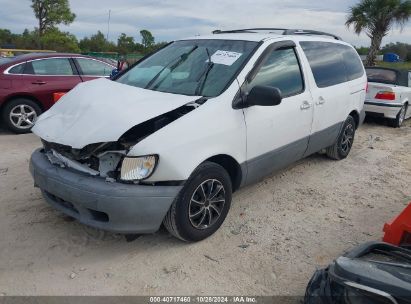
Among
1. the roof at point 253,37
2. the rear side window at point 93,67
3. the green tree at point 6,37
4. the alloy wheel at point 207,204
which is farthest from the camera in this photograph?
the green tree at point 6,37

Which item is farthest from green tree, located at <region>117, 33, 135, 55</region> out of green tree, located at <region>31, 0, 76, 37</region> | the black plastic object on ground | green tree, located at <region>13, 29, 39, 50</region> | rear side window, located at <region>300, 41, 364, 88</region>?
the black plastic object on ground

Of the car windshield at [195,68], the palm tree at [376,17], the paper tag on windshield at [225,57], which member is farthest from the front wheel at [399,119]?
the palm tree at [376,17]

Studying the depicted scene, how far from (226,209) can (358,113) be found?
3375 millimetres

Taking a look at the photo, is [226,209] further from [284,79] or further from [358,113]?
[358,113]

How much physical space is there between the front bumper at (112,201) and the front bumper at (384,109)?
22.9 ft

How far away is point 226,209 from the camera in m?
3.61

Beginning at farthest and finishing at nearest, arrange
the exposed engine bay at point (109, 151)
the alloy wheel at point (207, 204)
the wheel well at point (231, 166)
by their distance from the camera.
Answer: the wheel well at point (231, 166) < the alloy wheel at point (207, 204) < the exposed engine bay at point (109, 151)

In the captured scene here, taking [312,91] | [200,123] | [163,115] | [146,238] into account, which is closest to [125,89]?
[163,115]

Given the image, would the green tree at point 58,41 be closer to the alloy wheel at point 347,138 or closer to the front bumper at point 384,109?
the front bumper at point 384,109

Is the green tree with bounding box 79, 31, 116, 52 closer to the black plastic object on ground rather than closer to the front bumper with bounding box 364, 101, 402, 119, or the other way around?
the front bumper with bounding box 364, 101, 402, 119

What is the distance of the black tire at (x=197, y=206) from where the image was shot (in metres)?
3.16

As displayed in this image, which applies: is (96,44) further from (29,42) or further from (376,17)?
(376,17)

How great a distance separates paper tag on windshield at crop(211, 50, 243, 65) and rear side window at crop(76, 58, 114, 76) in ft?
16.3

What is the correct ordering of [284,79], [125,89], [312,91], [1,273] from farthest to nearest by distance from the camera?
[312,91] → [284,79] → [125,89] → [1,273]
